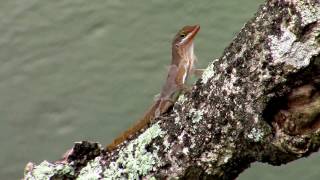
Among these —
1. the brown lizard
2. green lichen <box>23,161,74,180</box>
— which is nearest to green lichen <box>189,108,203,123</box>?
green lichen <box>23,161,74,180</box>

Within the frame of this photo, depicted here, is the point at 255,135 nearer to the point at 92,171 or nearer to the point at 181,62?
the point at 92,171

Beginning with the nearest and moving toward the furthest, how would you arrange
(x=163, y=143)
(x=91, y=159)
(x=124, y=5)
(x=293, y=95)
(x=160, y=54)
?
(x=293, y=95), (x=163, y=143), (x=91, y=159), (x=160, y=54), (x=124, y=5)

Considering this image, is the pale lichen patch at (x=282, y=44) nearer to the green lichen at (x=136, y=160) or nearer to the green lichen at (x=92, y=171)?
the green lichen at (x=136, y=160)

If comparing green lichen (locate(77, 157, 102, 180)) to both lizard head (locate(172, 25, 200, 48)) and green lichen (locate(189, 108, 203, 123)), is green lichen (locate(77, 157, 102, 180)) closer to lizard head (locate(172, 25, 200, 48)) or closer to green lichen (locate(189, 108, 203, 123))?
green lichen (locate(189, 108, 203, 123))

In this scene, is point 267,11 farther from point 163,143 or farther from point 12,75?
point 12,75

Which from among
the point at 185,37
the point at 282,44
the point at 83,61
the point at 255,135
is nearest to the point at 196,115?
the point at 255,135

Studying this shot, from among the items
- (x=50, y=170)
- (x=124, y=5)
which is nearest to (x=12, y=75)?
(x=124, y=5)
